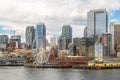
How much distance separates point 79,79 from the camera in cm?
7525

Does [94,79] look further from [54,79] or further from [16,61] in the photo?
[16,61]

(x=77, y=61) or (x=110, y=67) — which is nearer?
(x=110, y=67)

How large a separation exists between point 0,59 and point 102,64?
66656 millimetres

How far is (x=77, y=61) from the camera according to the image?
5999 inches

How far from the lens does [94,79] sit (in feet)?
249

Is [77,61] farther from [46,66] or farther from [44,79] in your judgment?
[44,79]

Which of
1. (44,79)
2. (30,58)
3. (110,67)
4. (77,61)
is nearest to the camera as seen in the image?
(44,79)

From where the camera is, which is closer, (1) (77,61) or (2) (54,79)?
(2) (54,79)

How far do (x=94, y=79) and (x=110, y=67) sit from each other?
207 ft

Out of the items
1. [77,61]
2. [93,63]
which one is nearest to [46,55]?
[77,61]

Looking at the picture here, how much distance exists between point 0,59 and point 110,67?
69.8m

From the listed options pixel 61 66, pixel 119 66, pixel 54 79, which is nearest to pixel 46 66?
pixel 61 66

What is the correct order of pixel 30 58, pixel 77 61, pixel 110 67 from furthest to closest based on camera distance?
pixel 30 58, pixel 77 61, pixel 110 67

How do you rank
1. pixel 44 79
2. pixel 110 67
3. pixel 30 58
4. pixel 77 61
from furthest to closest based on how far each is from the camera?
pixel 30 58
pixel 77 61
pixel 110 67
pixel 44 79
